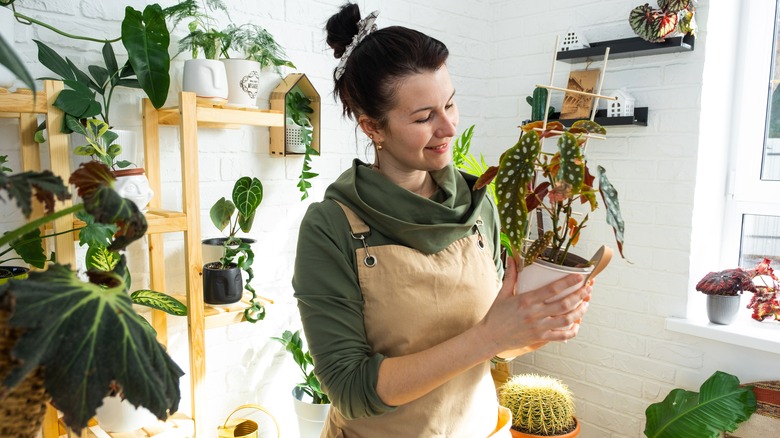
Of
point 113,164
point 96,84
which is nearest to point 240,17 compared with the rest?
point 96,84

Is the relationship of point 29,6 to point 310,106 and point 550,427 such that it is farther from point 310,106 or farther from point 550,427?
point 550,427

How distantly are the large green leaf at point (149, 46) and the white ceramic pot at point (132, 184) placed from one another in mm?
205

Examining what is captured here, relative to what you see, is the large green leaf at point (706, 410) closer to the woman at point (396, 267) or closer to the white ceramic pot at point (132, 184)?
the woman at point (396, 267)

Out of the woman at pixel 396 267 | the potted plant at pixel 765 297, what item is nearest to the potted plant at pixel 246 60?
the woman at pixel 396 267

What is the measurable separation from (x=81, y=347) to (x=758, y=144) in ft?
8.06

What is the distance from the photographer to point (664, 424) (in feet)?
6.78

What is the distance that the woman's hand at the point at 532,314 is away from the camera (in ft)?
3.07

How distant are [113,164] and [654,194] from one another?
192 centimetres

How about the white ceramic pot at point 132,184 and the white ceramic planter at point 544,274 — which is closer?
the white ceramic planter at point 544,274

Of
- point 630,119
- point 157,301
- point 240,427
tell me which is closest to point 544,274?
point 157,301

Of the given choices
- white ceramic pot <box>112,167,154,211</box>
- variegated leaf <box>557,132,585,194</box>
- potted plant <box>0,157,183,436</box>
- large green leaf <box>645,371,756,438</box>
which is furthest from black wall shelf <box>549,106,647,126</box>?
potted plant <box>0,157,183,436</box>

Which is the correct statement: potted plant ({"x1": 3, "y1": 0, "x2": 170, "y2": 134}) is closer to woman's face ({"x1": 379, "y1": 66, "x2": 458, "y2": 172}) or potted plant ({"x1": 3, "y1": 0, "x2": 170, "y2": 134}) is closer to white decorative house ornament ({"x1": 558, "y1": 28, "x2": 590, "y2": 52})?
woman's face ({"x1": 379, "y1": 66, "x2": 458, "y2": 172})

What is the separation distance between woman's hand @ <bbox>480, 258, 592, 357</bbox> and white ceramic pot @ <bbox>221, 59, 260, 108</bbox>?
3.57ft

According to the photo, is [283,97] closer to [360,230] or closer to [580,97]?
[360,230]
